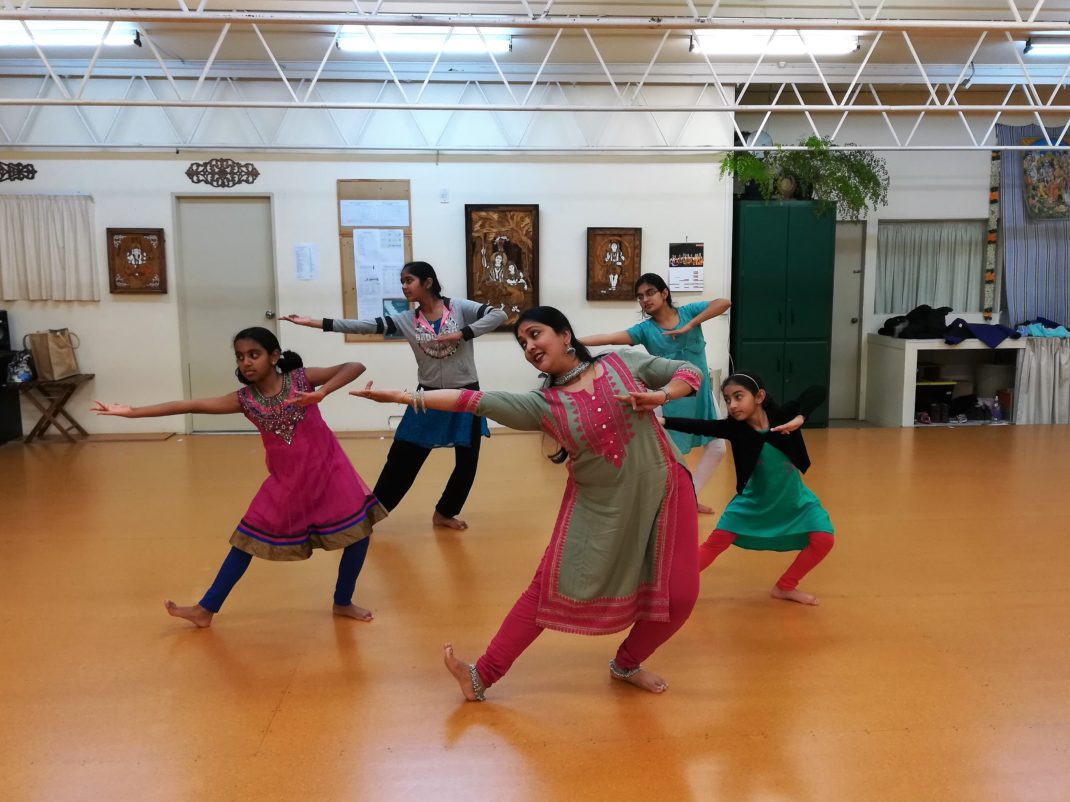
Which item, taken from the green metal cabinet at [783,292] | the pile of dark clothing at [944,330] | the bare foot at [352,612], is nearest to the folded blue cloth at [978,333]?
the pile of dark clothing at [944,330]

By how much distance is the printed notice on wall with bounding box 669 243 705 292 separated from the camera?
7.72 m

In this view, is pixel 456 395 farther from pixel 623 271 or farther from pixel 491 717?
pixel 623 271

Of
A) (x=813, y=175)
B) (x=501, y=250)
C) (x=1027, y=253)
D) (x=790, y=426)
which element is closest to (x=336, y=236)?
(x=501, y=250)

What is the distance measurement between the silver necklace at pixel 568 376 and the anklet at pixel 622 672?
1.01m

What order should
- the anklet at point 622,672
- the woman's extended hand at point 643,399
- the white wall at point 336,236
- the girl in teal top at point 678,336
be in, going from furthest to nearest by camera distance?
the white wall at point 336,236, the girl in teal top at point 678,336, the anklet at point 622,672, the woman's extended hand at point 643,399

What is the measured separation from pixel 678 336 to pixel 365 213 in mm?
3950

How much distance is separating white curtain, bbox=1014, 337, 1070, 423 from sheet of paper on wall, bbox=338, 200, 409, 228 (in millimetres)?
5889

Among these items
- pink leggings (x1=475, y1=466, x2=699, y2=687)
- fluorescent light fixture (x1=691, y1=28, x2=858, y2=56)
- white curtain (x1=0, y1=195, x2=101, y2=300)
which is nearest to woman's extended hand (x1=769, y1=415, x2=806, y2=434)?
pink leggings (x1=475, y1=466, x2=699, y2=687)

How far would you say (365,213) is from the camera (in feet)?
24.6

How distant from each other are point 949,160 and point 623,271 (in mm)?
3480

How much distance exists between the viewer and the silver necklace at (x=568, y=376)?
2.45 metres

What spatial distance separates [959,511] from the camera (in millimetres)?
4914

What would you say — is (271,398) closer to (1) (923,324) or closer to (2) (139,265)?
(2) (139,265)

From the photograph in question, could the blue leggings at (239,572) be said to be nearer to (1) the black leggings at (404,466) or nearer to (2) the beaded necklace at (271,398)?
(2) the beaded necklace at (271,398)
